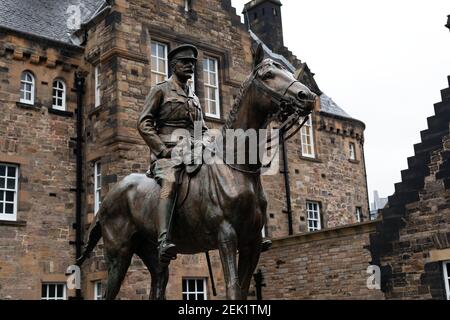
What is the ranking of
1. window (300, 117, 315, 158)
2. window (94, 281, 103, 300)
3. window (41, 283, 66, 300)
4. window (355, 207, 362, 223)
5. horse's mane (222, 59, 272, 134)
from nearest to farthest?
horse's mane (222, 59, 272, 134)
window (41, 283, 66, 300)
window (94, 281, 103, 300)
window (300, 117, 315, 158)
window (355, 207, 362, 223)

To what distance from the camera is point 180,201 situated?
5.60 meters

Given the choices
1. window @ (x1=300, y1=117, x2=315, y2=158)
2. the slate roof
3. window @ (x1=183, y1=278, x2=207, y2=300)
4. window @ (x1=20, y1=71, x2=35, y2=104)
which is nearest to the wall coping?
window @ (x1=183, y1=278, x2=207, y2=300)

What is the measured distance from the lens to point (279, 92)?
203 inches

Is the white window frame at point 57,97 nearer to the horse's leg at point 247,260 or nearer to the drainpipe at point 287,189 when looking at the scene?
the drainpipe at point 287,189

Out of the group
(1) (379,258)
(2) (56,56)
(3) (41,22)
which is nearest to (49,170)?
(2) (56,56)

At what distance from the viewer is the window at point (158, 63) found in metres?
19.1

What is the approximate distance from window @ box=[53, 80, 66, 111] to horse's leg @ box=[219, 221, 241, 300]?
14668mm

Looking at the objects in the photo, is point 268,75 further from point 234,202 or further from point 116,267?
point 116,267

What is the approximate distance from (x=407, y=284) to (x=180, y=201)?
10.2 metres

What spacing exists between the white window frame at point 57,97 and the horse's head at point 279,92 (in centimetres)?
1440

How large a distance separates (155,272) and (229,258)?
1.35m

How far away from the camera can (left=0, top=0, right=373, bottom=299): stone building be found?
1694 cm

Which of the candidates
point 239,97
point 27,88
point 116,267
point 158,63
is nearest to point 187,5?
point 158,63

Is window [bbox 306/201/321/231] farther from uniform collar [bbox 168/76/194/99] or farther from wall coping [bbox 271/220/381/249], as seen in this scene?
uniform collar [bbox 168/76/194/99]
